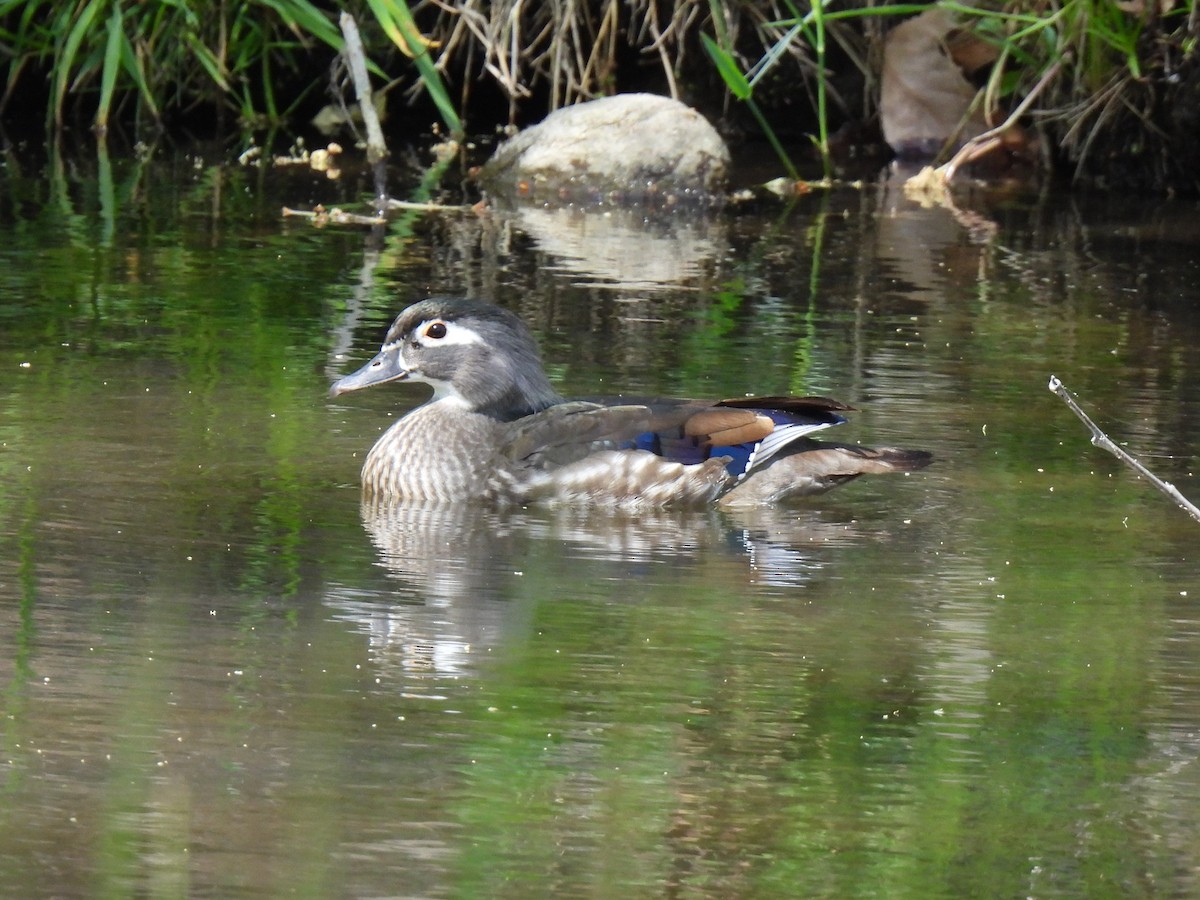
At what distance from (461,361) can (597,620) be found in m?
1.79

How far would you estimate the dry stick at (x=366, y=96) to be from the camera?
12.1 metres

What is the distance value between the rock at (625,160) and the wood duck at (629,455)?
224 inches

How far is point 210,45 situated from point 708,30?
287 centimetres

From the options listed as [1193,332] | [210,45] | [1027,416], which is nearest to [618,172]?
[210,45]

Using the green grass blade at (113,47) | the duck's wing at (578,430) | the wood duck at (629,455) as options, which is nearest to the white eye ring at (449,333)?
the wood duck at (629,455)

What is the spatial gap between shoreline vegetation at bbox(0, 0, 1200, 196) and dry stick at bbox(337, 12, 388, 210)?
0.23 feet

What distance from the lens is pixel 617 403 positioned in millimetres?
6211

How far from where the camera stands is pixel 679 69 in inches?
522

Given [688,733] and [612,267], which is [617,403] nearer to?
[688,733]

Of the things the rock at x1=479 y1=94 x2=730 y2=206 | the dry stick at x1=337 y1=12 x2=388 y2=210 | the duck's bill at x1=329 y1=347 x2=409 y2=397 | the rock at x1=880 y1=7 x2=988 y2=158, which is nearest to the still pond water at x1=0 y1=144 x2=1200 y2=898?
the duck's bill at x1=329 y1=347 x2=409 y2=397

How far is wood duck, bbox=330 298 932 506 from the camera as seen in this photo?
19.7 ft

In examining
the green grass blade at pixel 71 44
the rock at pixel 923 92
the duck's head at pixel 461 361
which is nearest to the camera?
the duck's head at pixel 461 361

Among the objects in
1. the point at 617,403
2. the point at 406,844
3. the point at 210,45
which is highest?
the point at 210,45

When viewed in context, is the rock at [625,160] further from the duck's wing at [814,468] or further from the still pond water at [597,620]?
the duck's wing at [814,468]
